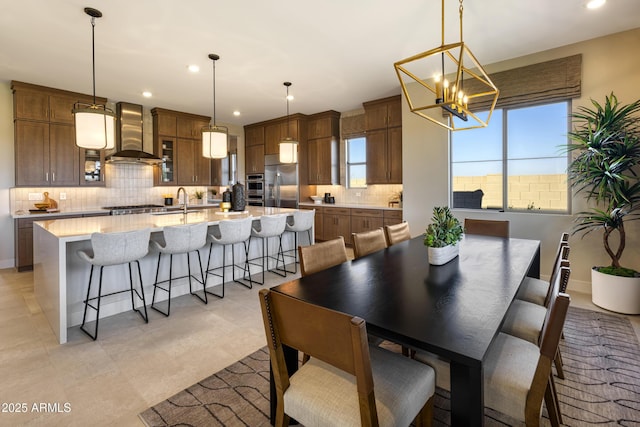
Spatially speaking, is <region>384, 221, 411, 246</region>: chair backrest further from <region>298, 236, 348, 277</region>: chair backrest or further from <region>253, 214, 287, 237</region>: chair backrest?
<region>253, 214, 287, 237</region>: chair backrest

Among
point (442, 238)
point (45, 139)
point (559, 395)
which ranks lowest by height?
point (559, 395)

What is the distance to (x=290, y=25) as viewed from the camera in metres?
3.11

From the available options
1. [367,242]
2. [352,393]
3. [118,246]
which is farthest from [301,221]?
[352,393]

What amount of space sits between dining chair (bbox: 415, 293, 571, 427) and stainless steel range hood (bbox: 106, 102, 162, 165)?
5.91 meters

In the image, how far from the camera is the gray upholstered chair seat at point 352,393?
107 centimetres

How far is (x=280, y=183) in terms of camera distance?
23.4 feet

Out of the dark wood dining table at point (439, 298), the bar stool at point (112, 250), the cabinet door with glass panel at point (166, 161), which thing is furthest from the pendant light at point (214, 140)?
the cabinet door with glass panel at point (166, 161)

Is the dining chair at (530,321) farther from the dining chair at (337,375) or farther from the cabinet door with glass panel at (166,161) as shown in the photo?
the cabinet door with glass panel at (166,161)

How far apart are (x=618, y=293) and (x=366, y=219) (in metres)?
3.53

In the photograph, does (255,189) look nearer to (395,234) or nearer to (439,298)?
(395,234)

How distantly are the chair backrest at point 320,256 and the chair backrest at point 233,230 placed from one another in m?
1.66

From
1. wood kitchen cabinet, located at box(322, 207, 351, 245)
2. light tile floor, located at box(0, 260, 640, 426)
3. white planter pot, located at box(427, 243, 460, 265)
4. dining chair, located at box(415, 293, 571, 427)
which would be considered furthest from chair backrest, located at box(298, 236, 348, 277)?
wood kitchen cabinet, located at box(322, 207, 351, 245)

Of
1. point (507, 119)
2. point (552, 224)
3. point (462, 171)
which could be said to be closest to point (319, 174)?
point (462, 171)

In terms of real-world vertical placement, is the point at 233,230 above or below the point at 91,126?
below
